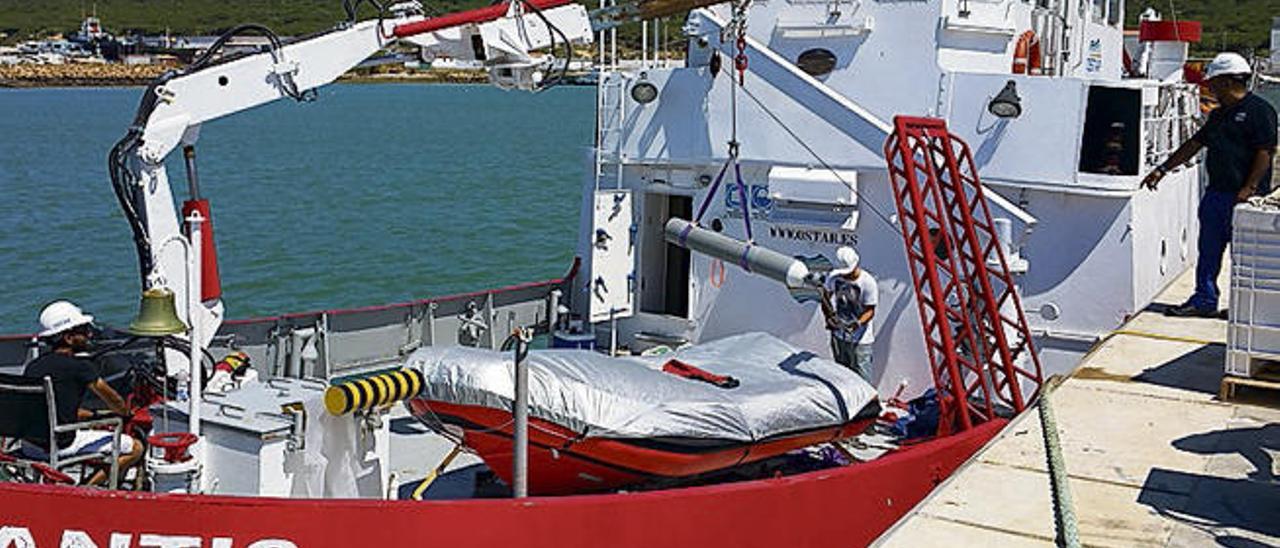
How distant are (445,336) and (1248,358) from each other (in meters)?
6.61

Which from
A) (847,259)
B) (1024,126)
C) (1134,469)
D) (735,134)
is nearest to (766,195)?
(735,134)

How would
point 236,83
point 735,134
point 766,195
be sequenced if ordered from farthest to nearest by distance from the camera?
point 766,195 → point 735,134 → point 236,83

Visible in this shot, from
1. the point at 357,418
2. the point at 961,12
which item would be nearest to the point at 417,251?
the point at 961,12

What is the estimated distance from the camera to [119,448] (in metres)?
6.83

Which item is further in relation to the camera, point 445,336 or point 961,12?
point 445,336

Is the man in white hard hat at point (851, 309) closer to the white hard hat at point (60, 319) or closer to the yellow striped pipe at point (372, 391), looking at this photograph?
the yellow striped pipe at point (372, 391)

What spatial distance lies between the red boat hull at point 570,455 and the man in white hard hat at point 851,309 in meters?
1.89

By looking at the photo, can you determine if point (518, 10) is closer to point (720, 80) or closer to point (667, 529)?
point (720, 80)

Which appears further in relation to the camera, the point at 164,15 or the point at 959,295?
the point at 164,15

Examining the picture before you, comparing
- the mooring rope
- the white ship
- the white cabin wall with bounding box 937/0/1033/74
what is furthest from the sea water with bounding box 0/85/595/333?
the mooring rope

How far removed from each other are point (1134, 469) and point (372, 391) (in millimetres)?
3587

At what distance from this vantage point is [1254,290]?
709 cm

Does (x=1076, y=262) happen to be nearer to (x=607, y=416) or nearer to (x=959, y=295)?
(x=959, y=295)

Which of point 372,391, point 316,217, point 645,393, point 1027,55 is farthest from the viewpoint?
point 316,217
